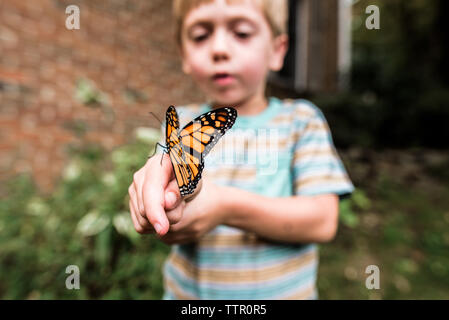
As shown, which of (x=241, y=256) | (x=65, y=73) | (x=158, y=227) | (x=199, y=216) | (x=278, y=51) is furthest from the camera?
(x=65, y=73)

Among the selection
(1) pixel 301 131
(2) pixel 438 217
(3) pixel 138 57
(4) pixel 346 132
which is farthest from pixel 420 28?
(1) pixel 301 131

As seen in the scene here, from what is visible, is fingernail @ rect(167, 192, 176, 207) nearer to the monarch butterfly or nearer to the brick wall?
the monarch butterfly

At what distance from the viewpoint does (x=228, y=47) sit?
1.90ft

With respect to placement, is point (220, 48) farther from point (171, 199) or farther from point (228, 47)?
point (171, 199)

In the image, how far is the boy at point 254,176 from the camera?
0.59m

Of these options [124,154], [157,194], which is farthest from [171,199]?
[124,154]

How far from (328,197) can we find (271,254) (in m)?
0.18

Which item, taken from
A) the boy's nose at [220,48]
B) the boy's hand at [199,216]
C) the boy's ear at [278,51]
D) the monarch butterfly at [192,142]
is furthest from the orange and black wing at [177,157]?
the boy's ear at [278,51]

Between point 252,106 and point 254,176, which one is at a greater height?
point 252,106

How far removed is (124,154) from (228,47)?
94 centimetres

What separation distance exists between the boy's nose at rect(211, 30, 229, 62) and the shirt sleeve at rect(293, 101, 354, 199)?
10.8 inches

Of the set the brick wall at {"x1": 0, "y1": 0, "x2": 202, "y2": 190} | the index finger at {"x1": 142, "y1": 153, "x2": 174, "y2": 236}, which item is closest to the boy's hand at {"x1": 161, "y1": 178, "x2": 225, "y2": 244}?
the index finger at {"x1": 142, "y1": 153, "x2": 174, "y2": 236}

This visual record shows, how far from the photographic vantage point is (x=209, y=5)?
650mm
